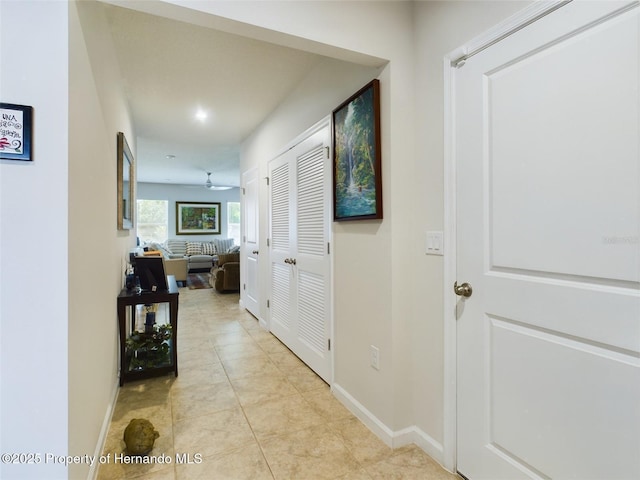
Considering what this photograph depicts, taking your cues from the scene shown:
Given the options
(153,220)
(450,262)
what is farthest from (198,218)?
(450,262)

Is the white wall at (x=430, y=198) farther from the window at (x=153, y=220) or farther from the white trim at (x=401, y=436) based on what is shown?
the window at (x=153, y=220)

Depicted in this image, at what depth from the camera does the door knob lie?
145cm

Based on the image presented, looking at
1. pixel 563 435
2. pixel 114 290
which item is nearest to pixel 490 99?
pixel 563 435

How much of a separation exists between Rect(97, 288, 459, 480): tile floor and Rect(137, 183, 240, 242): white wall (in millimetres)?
7077

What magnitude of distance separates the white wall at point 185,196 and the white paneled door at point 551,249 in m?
9.17

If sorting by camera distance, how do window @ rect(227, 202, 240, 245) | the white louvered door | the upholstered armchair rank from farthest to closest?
window @ rect(227, 202, 240, 245)
the upholstered armchair
the white louvered door

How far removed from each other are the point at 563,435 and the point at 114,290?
2557mm

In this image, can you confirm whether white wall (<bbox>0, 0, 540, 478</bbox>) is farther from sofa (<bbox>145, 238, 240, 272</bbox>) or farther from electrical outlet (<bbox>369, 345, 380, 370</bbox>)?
sofa (<bbox>145, 238, 240, 272</bbox>)

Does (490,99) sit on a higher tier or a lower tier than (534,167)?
higher

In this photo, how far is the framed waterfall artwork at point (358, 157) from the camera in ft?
5.87

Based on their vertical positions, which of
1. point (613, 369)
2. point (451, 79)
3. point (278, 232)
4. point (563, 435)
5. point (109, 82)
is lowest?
point (563, 435)
